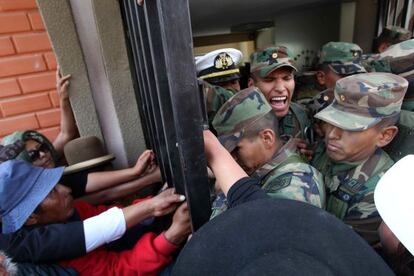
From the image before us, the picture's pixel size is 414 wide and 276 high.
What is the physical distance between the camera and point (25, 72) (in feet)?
6.46

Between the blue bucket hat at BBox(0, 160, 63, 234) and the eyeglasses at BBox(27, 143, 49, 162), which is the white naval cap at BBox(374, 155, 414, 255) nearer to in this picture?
the blue bucket hat at BBox(0, 160, 63, 234)

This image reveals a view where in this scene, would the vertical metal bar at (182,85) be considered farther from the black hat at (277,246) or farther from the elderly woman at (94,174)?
the elderly woman at (94,174)

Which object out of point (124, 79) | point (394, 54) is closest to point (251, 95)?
point (124, 79)

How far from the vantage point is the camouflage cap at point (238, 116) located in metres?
1.17

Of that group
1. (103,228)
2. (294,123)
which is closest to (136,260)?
(103,228)

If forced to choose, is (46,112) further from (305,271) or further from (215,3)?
(305,271)

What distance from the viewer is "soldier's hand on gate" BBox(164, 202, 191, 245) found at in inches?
45.0

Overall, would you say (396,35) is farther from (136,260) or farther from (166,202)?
(136,260)

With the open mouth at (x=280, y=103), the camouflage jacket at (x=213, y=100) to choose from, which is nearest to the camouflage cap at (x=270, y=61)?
the open mouth at (x=280, y=103)

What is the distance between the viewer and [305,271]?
1.60 feet

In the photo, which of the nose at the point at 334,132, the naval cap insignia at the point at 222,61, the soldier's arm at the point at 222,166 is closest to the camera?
the soldier's arm at the point at 222,166

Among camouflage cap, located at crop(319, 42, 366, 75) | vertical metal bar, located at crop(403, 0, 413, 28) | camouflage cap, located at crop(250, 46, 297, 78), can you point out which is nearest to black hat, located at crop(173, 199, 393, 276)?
camouflage cap, located at crop(250, 46, 297, 78)

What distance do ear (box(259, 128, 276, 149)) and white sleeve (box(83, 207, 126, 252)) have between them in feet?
2.37

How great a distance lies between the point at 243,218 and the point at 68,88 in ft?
5.76
